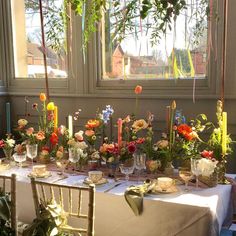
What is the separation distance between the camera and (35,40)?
329 centimetres

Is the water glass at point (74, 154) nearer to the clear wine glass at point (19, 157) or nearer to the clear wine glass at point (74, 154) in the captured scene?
the clear wine glass at point (74, 154)

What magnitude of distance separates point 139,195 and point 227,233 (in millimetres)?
605

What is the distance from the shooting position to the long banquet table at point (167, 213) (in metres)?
1.50

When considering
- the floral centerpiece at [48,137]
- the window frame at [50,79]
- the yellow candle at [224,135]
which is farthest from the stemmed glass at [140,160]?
the window frame at [50,79]

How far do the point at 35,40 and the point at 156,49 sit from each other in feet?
3.93

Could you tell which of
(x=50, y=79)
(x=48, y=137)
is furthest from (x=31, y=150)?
(x=50, y=79)

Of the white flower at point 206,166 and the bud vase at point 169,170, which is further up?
the white flower at point 206,166

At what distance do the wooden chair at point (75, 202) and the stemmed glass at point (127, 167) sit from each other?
245mm

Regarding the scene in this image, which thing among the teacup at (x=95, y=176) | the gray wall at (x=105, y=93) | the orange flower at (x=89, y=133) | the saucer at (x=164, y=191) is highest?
the gray wall at (x=105, y=93)

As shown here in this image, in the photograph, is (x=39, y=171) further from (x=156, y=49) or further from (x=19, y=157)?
(x=156, y=49)

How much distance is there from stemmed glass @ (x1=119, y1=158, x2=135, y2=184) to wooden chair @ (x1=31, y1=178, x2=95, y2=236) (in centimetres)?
25

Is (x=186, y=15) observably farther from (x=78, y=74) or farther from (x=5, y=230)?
(x=5, y=230)

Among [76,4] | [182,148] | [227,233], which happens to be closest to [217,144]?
[182,148]

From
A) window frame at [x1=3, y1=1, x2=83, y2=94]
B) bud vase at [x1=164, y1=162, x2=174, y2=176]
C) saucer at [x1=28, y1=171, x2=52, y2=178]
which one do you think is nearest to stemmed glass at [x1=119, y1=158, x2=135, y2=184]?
bud vase at [x1=164, y1=162, x2=174, y2=176]
